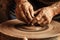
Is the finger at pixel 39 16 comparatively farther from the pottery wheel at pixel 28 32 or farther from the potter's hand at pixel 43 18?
the pottery wheel at pixel 28 32

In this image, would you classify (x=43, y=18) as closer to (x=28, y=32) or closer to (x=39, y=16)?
(x=39, y=16)

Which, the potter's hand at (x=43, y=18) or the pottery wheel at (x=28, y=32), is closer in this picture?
the pottery wheel at (x=28, y=32)

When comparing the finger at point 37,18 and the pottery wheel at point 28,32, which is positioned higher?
the finger at point 37,18

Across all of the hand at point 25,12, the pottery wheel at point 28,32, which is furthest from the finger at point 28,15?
the pottery wheel at point 28,32

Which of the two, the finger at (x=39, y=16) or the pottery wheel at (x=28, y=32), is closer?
the pottery wheel at (x=28, y=32)

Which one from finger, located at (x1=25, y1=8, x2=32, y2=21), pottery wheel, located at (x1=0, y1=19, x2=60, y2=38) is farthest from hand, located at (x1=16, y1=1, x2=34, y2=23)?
pottery wheel, located at (x1=0, y1=19, x2=60, y2=38)

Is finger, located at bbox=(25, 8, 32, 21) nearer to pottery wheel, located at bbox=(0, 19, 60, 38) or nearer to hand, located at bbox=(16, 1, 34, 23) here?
hand, located at bbox=(16, 1, 34, 23)

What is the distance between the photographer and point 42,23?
4.49 ft

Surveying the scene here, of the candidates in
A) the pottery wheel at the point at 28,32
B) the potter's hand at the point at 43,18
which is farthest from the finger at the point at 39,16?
the pottery wheel at the point at 28,32

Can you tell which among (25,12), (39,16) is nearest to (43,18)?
(39,16)

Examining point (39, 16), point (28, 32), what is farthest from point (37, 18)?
point (28, 32)

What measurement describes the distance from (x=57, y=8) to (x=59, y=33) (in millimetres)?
330

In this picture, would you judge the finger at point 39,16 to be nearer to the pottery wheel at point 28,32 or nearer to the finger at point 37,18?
the finger at point 37,18

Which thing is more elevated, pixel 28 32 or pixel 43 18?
pixel 43 18
